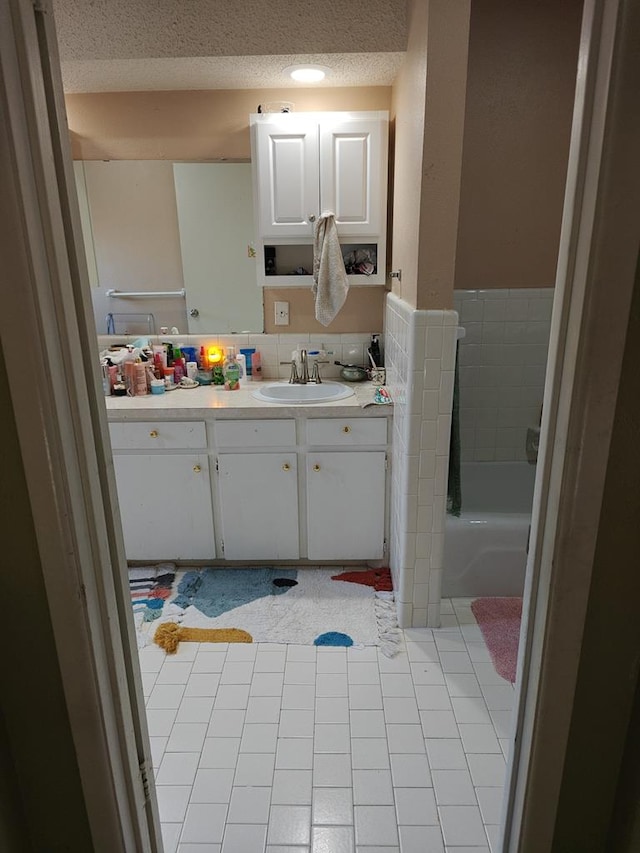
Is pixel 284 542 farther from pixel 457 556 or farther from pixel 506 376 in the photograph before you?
pixel 506 376

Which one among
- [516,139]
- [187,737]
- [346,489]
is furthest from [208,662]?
[516,139]

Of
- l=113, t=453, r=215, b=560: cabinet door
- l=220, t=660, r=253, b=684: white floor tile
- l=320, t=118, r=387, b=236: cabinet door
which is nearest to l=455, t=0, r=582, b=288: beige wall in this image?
l=320, t=118, r=387, b=236: cabinet door

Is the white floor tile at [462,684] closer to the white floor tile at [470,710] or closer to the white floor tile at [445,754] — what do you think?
the white floor tile at [470,710]

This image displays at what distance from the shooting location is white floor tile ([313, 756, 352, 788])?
1.64m

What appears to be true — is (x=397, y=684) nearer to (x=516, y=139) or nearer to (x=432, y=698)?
(x=432, y=698)

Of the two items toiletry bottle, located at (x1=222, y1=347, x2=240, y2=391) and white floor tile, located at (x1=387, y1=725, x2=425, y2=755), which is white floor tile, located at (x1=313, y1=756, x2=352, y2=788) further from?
toiletry bottle, located at (x1=222, y1=347, x2=240, y2=391)

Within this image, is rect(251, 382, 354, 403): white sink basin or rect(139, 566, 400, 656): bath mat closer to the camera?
rect(139, 566, 400, 656): bath mat

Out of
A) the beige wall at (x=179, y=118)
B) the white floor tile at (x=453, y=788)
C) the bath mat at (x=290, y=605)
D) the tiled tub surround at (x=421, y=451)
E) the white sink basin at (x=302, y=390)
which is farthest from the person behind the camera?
the white sink basin at (x=302, y=390)

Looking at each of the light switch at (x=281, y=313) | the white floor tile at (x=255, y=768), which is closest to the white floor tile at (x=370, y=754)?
the white floor tile at (x=255, y=768)

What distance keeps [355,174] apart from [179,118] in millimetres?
905

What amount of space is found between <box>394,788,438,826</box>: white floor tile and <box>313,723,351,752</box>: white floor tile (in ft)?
0.71

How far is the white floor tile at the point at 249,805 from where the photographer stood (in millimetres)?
1541

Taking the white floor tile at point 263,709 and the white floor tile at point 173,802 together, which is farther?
the white floor tile at point 263,709

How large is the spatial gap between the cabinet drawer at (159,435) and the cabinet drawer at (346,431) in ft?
1.63
